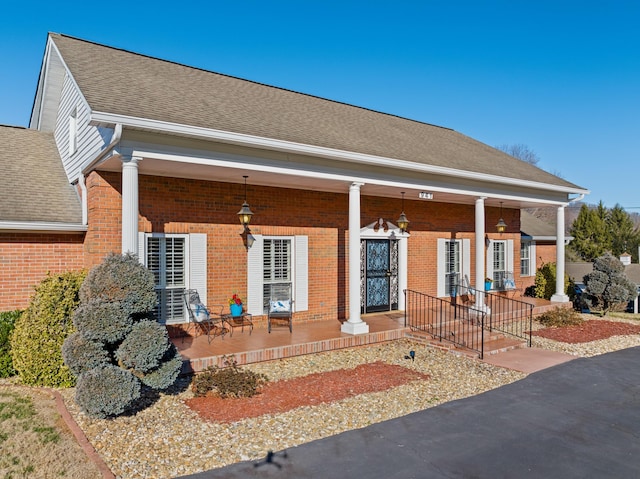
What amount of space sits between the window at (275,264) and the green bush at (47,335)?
14.0ft

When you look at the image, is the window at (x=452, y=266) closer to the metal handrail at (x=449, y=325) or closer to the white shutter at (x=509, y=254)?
the metal handrail at (x=449, y=325)

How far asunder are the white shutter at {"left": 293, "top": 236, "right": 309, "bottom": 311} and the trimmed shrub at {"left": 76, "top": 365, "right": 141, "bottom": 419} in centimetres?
573

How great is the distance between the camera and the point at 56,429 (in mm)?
5340

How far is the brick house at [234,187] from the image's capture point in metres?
7.90

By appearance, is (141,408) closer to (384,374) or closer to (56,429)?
(56,429)

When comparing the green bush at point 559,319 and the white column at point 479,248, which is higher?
the white column at point 479,248

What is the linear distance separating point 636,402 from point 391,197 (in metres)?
7.53

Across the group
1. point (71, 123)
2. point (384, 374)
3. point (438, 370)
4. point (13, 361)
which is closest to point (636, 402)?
point (438, 370)

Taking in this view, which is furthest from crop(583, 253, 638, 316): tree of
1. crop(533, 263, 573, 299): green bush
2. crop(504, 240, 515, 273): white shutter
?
crop(504, 240, 515, 273): white shutter

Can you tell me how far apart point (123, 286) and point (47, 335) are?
78.1 inches

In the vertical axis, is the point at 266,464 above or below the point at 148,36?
below

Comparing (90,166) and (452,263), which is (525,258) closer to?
(452,263)

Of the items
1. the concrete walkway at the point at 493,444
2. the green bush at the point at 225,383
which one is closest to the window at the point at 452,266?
the concrete walkway at the point at 493,444

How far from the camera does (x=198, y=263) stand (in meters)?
9.55
